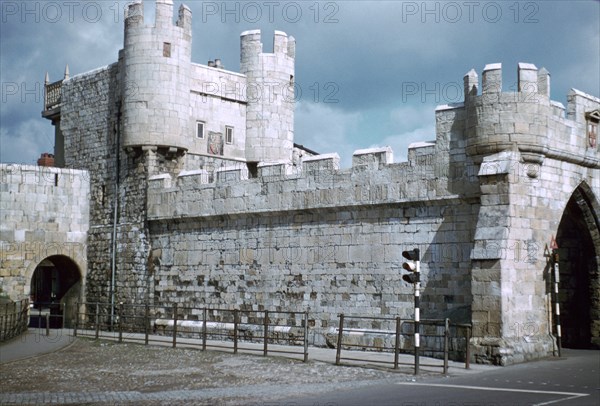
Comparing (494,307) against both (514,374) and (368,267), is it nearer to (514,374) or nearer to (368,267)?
(514,374)

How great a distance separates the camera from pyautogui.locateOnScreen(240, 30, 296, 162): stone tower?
27844 millimetres

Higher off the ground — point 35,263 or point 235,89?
point 235,89

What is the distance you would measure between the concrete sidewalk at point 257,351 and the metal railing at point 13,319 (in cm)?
24

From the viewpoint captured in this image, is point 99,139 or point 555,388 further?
point 99,139

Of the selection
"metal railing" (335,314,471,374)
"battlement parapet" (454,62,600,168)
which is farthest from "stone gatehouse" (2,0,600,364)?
"metal railing" (335,314,471,374)

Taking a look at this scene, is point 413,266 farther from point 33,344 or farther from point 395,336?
point 33,344

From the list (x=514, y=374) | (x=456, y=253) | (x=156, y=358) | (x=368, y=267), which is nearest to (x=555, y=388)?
(x=514, y=374)

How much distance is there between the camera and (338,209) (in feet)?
65.7

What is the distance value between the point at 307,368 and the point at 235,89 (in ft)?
47.3

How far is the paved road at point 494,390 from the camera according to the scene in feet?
36.2

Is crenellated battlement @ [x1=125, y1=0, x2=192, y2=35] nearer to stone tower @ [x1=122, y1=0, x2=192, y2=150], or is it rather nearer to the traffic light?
stone tower @ [x1=122, y1=0, x2=192, y2=150]

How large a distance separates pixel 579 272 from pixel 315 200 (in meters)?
6.94

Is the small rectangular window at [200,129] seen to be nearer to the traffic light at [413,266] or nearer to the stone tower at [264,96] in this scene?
the stone tower at [264,96]

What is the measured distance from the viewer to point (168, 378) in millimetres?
14039
